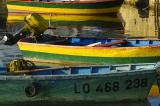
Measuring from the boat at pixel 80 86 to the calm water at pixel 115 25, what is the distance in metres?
14.0

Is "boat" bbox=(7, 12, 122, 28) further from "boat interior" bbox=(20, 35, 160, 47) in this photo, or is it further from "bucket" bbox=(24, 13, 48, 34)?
"bucket" bbox=(24, 13, 48, 34)

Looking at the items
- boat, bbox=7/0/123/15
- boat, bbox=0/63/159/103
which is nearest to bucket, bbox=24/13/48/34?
boat, bbox=0/63/159/103

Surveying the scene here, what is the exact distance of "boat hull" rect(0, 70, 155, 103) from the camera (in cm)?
1266

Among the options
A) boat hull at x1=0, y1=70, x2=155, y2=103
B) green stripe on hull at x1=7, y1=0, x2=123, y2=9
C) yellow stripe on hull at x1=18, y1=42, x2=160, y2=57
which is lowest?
boat hull at x1=0, y1=70, x2=155, y2=103

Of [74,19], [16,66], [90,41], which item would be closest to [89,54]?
[90,41]

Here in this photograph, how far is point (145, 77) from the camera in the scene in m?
12.9

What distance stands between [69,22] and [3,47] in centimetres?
1292

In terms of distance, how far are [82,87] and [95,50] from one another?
16.2ft

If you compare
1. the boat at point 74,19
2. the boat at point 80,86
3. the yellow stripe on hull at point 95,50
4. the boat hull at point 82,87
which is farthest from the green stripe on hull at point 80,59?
the boat at point 74,19

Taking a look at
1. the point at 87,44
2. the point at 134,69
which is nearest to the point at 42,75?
the point at 134,69

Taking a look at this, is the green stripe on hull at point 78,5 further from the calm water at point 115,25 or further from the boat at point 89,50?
the boat at point 89,50

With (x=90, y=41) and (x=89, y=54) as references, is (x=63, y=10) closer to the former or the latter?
(x=90, y=41)

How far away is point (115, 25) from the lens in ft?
108

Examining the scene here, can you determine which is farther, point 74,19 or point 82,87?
point 74,19
